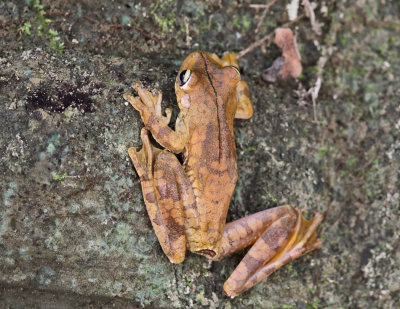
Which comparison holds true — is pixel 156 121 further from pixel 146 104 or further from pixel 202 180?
pixel 202 180

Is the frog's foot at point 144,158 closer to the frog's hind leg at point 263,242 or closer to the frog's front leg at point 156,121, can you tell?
the frog's front leg at point 156,121

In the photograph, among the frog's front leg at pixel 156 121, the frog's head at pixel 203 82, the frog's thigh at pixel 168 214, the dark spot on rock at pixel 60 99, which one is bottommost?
the frog's thigh at pixel 168 214

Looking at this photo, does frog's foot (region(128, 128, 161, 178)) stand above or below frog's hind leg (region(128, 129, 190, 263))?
above

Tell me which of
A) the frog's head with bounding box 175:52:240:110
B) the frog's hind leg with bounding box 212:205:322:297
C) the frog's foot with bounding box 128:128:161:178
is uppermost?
the frog's head with bounding box 175:52:240:110

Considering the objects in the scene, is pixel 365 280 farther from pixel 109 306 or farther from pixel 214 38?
pixel 214 38

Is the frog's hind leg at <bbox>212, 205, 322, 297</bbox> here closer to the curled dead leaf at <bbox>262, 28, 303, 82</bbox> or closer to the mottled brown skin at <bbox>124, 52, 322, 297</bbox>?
the mottled brown skin at <bbox>124, 52, 322, 297</bbox>

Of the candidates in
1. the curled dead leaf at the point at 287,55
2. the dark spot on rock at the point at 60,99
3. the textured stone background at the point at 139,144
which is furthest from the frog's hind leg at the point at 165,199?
the curled dead leaf at the point at 287,55

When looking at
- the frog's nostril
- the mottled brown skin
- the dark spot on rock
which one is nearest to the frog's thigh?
the mottled brown skin
